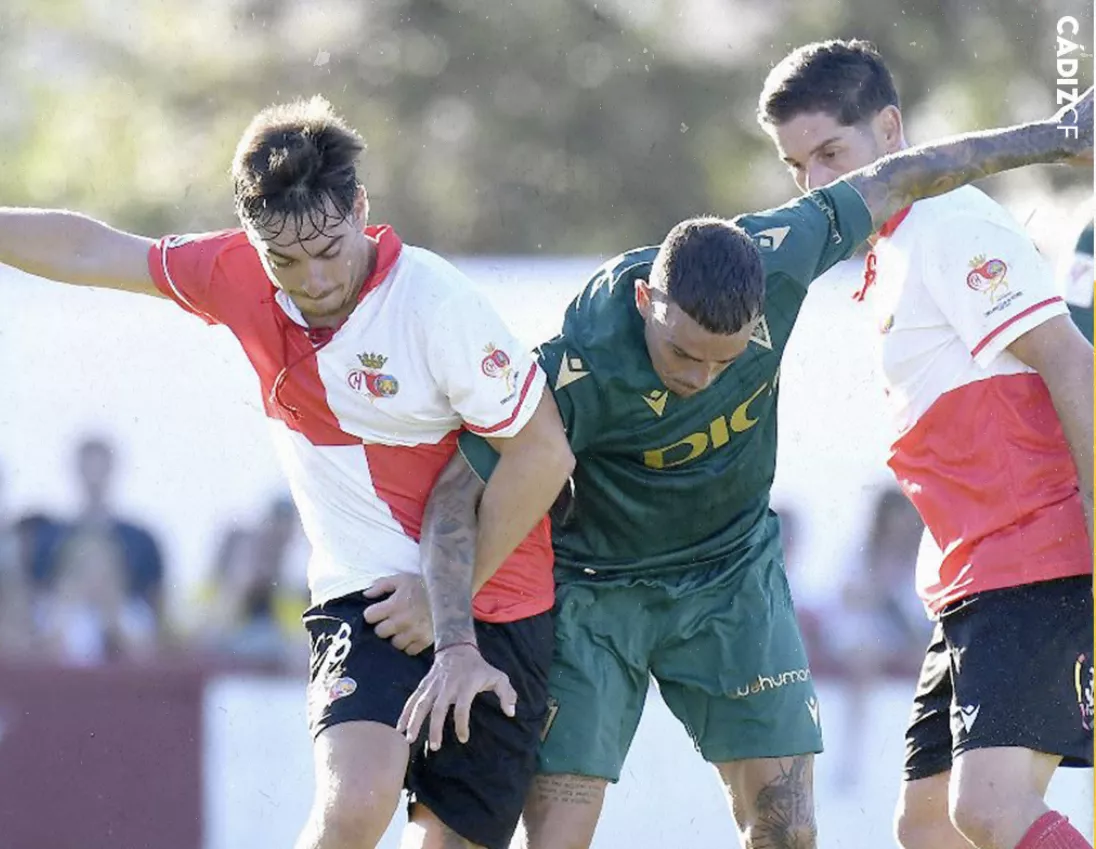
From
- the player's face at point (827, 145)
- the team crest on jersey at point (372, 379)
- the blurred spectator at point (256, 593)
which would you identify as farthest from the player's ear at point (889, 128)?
the blurred spectator at point (256, 593)

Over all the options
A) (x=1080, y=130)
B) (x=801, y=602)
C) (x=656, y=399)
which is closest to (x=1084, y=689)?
(x=656, y=399)

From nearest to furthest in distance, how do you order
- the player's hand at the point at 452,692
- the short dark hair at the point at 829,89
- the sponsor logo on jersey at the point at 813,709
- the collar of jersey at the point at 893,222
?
the player's hand at the point at 452,692, the collar of jersey at the point at 893,222, the sponsor logo on jersey at the point at 813,709, the short dark hair at the point at 829,89

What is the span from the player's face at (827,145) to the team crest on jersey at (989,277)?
0.55m

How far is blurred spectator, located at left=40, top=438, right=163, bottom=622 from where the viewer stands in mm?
7379

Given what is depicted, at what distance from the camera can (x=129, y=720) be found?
281 inches

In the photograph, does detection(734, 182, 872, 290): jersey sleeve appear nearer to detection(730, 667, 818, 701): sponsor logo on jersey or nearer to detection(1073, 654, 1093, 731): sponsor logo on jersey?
detection(730, 667, 818, 701): sponsor logo on jersey

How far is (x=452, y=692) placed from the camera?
418cm

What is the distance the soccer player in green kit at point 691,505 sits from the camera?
4.41 metres

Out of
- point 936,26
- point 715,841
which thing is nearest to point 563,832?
point 715,841

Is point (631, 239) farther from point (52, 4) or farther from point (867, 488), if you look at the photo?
point (867, 488)

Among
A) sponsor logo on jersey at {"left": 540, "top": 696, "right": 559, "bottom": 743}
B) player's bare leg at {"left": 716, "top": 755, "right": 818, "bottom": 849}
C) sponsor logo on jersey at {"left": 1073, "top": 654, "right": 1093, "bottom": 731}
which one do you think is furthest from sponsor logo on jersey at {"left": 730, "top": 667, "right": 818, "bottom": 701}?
sponsor logo on jersey at {"left": 1073, "top": 654, "right": 1093, "bottom": 731}

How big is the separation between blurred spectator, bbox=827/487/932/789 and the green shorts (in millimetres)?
2386

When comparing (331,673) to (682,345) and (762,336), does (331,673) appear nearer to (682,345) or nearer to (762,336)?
(682,345)

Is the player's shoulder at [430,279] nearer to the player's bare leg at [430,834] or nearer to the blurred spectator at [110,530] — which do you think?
the player's bare leg at [430,834]
